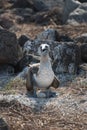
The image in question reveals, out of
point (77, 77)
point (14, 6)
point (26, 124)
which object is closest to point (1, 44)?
point (77, 77)

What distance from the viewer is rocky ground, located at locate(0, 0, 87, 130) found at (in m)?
7.60

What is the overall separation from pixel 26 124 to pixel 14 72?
3798 millimetres

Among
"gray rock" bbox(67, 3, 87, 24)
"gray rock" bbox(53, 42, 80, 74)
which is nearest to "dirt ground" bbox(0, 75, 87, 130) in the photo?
"gray rock" bbox(53, 42, 80, 74)

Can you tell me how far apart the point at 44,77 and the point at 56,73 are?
201 centimetres

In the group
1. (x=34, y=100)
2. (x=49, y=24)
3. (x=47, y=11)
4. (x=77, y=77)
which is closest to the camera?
(x=34, y=100)

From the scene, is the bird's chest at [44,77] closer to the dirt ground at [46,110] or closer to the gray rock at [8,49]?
the dirt ground at [46,110]

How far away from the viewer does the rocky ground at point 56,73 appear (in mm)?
7598

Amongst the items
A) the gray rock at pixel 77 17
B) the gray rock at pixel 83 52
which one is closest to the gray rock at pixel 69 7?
the gray rock at pixel 77 17

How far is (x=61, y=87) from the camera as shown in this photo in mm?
9539

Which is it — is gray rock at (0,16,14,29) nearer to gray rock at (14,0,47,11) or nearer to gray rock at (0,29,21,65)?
gray rock at (14,0,47,11)

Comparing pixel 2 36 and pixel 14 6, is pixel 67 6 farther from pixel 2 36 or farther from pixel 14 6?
pixel 2 36

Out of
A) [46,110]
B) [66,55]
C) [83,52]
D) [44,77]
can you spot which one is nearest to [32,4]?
[83,52]

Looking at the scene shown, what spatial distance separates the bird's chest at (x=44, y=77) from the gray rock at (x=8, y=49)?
8.27 ft

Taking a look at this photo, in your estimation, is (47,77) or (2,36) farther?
(2,36)
